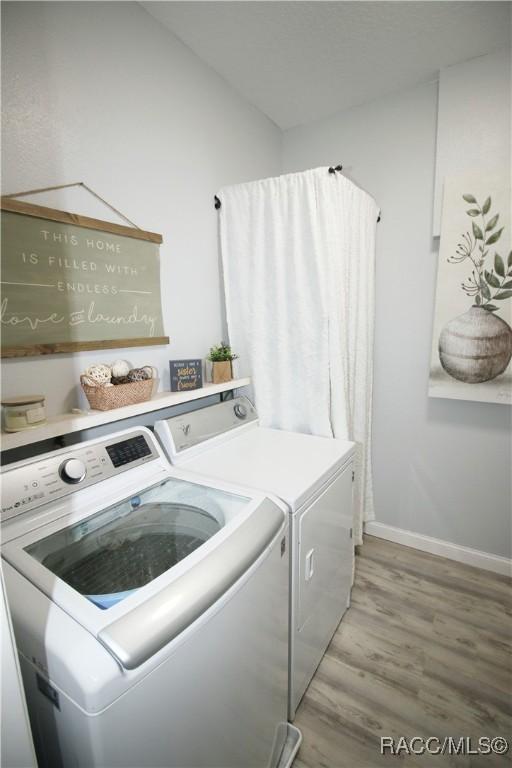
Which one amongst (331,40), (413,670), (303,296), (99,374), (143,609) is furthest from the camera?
(303,296)

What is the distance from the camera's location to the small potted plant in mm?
1885

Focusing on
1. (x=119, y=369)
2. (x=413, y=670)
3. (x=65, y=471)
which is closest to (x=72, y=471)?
(x=65, y=471)

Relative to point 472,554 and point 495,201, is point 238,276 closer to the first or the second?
point 495,201

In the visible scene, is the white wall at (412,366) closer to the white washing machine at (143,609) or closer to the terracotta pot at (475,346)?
the terracotta pot at (475,346)

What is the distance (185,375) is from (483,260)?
1.64m

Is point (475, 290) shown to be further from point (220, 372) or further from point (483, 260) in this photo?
point (220, 372)

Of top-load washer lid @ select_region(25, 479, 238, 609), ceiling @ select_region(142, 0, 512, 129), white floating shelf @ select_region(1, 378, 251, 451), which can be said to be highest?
ceiling @ select_region(142, 0, 512, 129)

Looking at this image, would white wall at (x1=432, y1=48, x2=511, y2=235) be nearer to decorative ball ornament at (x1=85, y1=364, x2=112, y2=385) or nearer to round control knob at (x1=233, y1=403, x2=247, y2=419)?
round control knob at (x1=233, y1=403, x2=247, y2=419)

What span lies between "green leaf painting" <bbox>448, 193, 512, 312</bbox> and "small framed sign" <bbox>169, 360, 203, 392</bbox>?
149cm

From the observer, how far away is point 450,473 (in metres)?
2.20

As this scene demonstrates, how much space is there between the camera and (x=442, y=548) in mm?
2254

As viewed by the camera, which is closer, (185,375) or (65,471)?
(65,471)

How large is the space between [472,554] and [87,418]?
2.26 m

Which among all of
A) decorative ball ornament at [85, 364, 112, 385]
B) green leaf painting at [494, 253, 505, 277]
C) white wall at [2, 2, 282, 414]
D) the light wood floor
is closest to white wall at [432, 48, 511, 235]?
green leaf painting at [494, 253, 505, 277]
